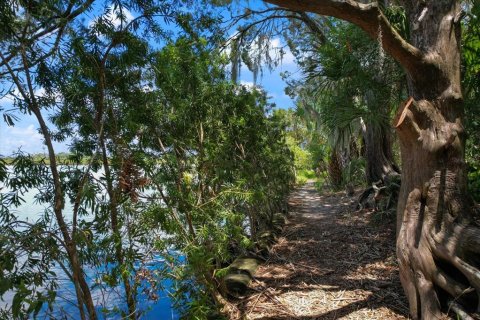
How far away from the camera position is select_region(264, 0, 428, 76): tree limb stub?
2.83 meters

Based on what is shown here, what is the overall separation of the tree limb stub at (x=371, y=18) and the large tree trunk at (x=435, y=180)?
0.20 meters

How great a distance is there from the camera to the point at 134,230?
2.68 meters

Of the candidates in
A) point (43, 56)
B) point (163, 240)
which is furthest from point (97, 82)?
point (163, 240)

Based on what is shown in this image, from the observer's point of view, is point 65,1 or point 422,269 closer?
point 65,1

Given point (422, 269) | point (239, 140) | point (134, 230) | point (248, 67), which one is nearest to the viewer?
point (134, 230)

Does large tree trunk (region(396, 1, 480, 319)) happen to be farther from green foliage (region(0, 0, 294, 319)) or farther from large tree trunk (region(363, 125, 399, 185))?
large tree trunk (region(363, 125, 399, 185))

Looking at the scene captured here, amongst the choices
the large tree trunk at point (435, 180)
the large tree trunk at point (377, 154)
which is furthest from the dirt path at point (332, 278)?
the large tree trunk at point (377, 154)

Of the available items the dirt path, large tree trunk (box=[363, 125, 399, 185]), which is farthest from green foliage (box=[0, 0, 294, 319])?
large tree trunk (box=[363, 125, 399, 185])

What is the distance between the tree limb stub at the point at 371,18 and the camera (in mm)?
2832

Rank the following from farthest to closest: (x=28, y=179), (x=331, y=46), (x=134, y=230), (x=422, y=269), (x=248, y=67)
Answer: (x=248, y=67) < (x=331, y=46) < (x=422, y=269) < (x=134, y=230) < (x=28, y=179)

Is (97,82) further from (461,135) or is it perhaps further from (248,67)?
(248,67)

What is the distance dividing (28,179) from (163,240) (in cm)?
117

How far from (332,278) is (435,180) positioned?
188 cm

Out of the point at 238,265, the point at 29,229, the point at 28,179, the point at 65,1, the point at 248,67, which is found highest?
the point at 248,67
